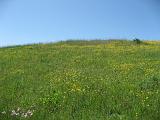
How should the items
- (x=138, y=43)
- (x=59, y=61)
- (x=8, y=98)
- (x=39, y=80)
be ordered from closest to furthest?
1. (x=8, y=98)
2. (x=39, y=80)
3. (x=59, y=61)
4. (x=138, y=43)

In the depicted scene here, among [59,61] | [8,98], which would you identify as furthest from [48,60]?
[8,98]

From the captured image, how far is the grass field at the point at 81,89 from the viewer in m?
15.9

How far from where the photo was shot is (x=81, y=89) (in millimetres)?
18734

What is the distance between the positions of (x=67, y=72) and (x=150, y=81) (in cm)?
541

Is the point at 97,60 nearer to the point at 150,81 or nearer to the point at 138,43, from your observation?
the point at 150,81

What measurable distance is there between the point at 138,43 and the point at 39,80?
22.1m

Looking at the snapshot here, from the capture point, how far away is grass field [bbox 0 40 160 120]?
1591 cm

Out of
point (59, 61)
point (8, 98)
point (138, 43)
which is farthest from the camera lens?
point (138, 43)

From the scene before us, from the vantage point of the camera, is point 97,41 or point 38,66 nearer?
point 38,66

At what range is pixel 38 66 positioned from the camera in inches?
1065

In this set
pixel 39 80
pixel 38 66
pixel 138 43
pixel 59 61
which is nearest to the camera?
pixel 39 80

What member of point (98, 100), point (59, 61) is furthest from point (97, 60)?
point (98, 100)

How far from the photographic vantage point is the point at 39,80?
22.1m

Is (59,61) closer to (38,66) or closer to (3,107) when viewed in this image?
(38,66)
